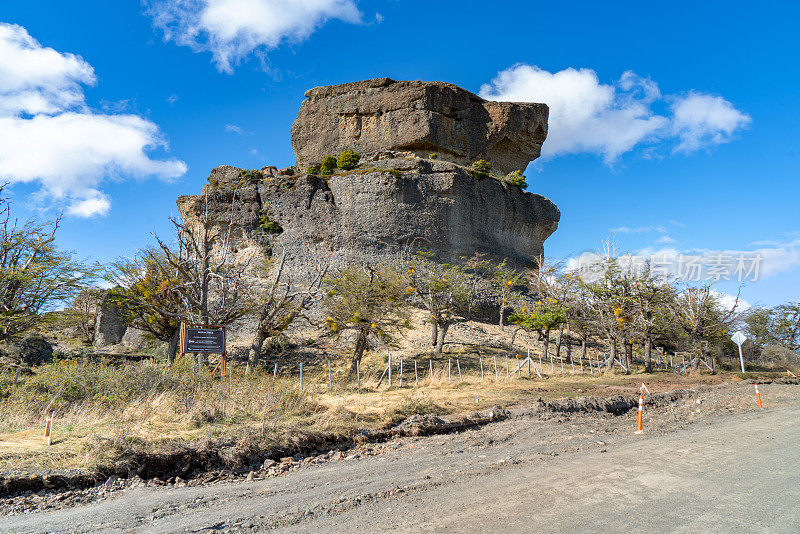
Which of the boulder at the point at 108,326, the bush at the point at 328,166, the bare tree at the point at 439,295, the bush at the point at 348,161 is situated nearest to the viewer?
the bare tree at the point at 439,295

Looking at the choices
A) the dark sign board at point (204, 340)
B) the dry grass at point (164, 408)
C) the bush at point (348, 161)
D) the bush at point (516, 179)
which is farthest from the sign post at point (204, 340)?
the bush at point (516, 179)

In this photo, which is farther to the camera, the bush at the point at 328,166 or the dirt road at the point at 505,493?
the bush at the point at 328,166

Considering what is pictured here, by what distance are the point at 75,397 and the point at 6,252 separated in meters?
17.3

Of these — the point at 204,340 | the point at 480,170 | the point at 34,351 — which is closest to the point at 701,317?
the point at 480,170

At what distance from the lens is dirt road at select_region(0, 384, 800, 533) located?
18.1 feet

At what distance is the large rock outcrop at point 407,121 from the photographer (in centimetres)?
4500

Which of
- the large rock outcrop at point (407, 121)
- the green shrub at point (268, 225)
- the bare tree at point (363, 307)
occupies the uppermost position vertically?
the large rock outcrop at point (407, 121)

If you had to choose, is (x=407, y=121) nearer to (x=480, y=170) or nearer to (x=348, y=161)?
(x=348, y=161)

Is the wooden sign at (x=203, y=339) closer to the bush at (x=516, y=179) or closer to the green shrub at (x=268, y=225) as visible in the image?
the green shrub at (x=268, y=225)

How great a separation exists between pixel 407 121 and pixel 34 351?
3341 cm

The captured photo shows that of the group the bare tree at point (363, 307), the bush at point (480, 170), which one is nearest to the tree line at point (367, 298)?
the bare tree at point (363, 307)

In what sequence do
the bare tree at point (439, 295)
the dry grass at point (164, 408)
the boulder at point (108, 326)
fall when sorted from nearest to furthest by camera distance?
the dry grass at point (164, 408), the bare tree at point (439, 295), the boulder at point (108, 326)

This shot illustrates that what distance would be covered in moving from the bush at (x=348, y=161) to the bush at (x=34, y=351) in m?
25.2

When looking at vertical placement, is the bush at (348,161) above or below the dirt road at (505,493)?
above
